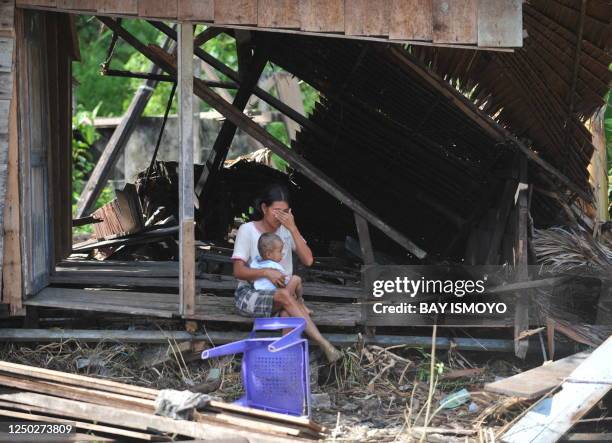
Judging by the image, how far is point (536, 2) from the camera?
7.28 metres

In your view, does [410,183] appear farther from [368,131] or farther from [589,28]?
[589,28]

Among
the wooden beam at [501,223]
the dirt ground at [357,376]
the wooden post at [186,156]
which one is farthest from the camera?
the wooden beam at [501,223]

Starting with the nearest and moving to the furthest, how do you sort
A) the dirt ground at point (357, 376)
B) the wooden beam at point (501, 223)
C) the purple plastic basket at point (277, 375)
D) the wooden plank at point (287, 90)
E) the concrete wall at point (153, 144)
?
the purple plastic basket at point (277, 375), the dirt ground at point (357, 376), the wooden beam at point (501, 223), the wooden plank at point (287, 90), the concrete wall at point (153, 144)

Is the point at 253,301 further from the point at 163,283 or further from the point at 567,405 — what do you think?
the point at 567,405

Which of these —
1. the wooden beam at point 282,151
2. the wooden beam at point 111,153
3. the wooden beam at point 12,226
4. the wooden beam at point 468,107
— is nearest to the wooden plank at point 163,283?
the wooden beam at point 282,151

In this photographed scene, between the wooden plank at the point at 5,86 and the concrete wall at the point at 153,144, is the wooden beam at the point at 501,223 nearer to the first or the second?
the wooden plank at the point at 5,86

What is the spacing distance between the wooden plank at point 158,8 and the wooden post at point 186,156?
0.14m

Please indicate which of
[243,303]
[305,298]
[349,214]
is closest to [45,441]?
[243,303]

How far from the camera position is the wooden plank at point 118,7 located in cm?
659

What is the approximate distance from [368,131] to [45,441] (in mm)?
5259

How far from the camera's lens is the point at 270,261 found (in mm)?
6934

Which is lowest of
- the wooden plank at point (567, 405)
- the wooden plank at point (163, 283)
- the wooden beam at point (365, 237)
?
the wooden plank at point (567, 405)

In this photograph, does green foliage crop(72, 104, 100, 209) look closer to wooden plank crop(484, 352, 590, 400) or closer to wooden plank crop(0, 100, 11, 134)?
wooden plank crop(0, 100, 11, 134)

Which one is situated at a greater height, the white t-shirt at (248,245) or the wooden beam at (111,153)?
the wooden beam at (111,153)
